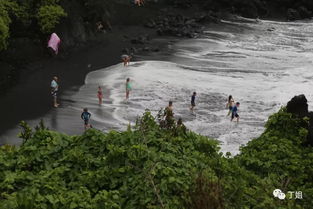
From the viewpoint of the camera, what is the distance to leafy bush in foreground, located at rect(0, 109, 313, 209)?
6.42 m

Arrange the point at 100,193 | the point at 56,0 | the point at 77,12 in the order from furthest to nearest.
Result: the point at 77,12 < the point at 56,0 < the point at 100,193

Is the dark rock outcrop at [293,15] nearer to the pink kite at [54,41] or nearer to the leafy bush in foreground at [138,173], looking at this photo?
the pink kite at [54,41]

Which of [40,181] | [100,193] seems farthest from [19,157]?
[100,193]

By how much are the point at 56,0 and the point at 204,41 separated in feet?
47.7

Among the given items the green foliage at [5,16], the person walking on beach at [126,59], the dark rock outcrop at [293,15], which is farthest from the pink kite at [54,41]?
the dark rock outcrop at [293,15]

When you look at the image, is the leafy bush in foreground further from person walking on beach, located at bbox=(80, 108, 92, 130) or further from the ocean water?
person walking on beach, located at bbox=(80, 108, 92, 130)

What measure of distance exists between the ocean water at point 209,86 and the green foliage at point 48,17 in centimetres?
478

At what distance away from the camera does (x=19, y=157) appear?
25.3ft

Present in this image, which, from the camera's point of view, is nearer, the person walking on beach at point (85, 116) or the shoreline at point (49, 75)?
the person walking on beach at point (85, 116)

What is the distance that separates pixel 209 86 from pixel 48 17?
39.8ft

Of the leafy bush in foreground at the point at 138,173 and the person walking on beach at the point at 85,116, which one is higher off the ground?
the leafy bush in foreground at the point at 138,173

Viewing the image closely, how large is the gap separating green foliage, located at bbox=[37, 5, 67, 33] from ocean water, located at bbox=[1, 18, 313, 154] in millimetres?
4780

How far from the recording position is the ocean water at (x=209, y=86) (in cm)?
1992

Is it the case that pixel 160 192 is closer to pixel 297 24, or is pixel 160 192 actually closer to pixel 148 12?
pixel 148 12
